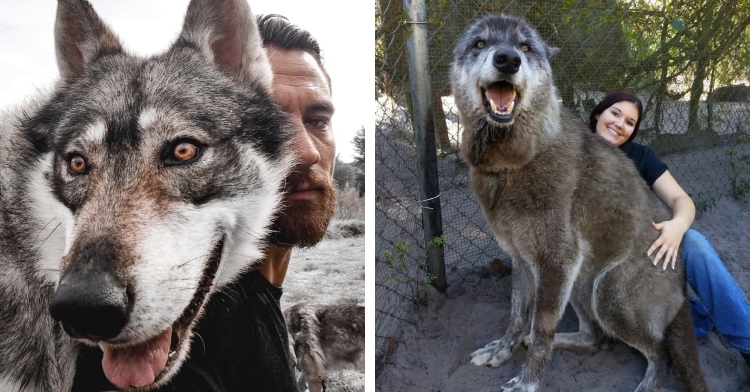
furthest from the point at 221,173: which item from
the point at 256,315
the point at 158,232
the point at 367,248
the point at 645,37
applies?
the point at 645,37

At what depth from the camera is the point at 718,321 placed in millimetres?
3008

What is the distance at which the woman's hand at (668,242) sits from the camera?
296cm

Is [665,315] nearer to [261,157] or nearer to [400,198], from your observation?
[400,198]

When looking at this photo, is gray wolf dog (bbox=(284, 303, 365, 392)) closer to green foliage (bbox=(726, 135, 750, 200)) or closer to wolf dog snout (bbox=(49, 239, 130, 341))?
wolf dog snout (bbox=(49, 239, 130, 341))

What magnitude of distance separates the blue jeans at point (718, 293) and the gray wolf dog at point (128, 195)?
98.3 inches

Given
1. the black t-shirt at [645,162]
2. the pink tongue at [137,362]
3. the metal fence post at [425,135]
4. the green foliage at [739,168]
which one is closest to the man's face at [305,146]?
the pink tongue at [137,362]

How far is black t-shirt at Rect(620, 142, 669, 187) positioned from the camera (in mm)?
3275

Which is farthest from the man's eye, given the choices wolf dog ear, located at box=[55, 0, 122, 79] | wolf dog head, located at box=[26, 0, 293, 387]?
wolf dog ear, located at box=[55, 0, 122, 79]

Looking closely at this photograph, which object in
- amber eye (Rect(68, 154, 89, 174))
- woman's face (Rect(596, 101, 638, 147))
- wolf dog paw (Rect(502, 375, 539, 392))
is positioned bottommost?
wolf dog paw (Rect(502, 375, 539, 392))

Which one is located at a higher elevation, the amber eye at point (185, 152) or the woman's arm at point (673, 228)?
the amber eye at point (185, 152)

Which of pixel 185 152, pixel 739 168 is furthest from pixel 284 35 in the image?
pixel 739 168

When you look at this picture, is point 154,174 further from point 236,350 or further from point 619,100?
point 619,100

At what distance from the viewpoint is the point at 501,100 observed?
2.84m

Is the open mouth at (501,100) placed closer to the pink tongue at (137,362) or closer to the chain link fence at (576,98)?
the chain link fence at (576,98)
